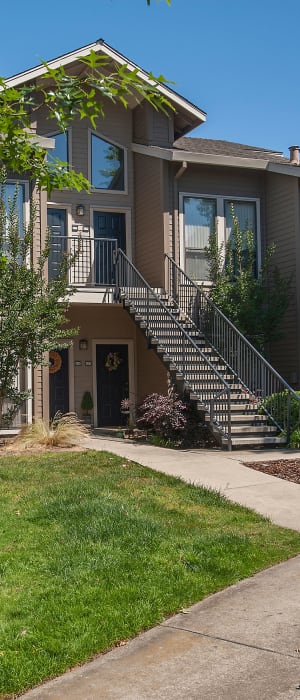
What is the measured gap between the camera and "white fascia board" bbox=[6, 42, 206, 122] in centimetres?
1466

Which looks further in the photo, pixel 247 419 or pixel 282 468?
pixel 247 419

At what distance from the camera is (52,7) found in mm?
4367

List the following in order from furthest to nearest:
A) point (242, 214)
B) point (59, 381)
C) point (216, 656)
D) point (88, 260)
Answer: point (59, 381) → point (242, 214) → point (88, 260) → point (216, 656)

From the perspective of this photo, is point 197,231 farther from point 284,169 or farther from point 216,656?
point 216,656

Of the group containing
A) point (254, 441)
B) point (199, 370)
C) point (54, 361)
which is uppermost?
point (54, 361)

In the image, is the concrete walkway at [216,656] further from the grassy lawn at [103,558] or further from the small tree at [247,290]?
the small tree at [247,290]

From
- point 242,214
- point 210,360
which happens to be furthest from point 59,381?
point 242,214

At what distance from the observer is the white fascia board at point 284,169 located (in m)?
16.0

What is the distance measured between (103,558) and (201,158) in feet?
40.1

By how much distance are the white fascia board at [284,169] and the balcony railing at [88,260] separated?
4.06m

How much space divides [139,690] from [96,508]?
3333mm

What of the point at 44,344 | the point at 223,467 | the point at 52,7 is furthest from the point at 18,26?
the point at 44,344

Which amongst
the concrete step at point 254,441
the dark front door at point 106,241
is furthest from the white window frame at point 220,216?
the concrete step at point 254,441

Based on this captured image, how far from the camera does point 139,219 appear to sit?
17328 mm
